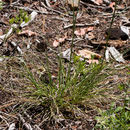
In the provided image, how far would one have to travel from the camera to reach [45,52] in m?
2.42

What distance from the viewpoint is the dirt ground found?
1.87 m

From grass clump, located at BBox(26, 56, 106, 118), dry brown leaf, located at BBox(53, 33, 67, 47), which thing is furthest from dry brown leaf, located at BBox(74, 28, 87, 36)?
grass clump, located at BBox(26, 56, 106, 118)

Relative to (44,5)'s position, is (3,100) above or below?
below

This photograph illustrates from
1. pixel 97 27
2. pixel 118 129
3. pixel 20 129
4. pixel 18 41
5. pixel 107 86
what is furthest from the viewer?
pixel 97 27

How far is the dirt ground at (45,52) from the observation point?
6.12ft

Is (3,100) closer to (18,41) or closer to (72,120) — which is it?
(72,120)

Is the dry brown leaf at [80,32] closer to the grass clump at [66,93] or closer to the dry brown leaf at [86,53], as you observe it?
the dry brown leaf at [86,53]

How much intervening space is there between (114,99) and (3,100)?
0.94m

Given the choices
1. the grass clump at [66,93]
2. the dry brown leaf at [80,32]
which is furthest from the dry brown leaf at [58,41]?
the grass clump at [66,93]

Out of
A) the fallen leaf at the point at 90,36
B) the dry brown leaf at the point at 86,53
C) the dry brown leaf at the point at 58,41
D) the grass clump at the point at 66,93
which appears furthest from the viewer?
the fallen leaf at the point at 90,36

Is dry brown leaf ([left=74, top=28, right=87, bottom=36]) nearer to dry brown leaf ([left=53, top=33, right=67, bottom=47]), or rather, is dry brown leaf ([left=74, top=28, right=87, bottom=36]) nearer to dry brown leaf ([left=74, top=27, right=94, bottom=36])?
dry brown leaf ([left=74, top=27, right=94, bottom=36])

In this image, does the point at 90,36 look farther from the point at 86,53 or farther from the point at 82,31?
the point at 86,53

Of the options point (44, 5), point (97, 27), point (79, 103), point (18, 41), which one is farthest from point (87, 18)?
point (79, 103)

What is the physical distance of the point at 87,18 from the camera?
301 cm
